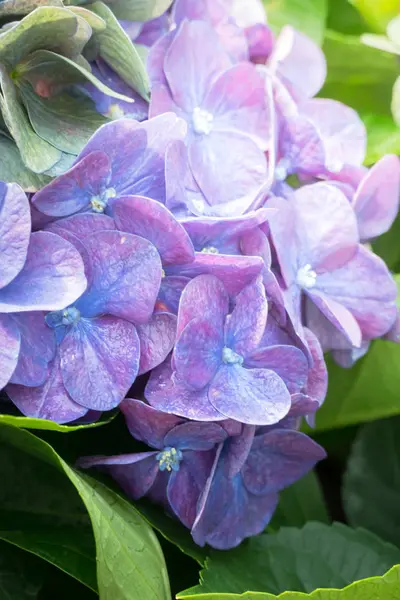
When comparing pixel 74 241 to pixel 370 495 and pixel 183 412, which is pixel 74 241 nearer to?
pixel 183 412

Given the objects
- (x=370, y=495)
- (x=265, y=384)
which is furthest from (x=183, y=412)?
(x=370, y=495)

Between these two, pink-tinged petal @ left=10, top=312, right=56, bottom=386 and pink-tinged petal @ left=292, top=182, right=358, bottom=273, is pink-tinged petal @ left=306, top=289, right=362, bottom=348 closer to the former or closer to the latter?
pink-tinged petal @ left=292, top=182, right=358, bottom=273

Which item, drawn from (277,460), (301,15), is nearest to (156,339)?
(277,460)

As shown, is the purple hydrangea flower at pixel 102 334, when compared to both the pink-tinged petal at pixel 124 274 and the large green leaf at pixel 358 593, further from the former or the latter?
the large green leaf at pixel 358 593

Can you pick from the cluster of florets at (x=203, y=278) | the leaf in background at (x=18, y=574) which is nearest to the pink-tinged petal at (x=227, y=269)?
the cluster of florets at (x=203, y=278)

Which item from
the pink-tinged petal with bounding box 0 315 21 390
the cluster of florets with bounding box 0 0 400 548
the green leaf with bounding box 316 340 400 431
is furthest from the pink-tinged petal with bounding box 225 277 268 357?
the green leaf with bounding box 316 340 400 431

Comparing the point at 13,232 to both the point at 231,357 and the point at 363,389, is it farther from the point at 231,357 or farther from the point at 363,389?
the point at 363,389
